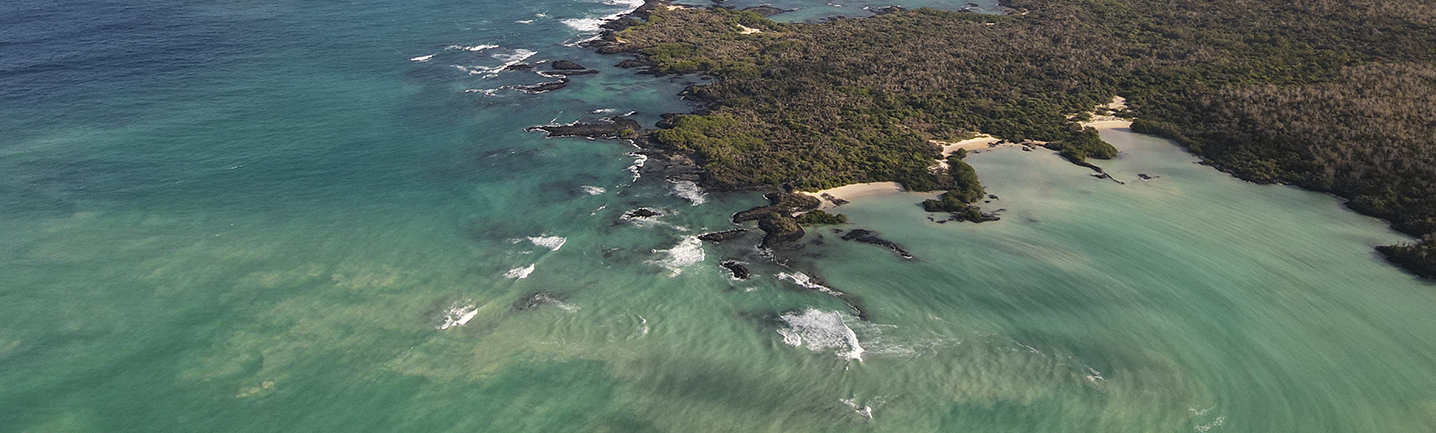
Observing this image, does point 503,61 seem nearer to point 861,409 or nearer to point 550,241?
point 550,241

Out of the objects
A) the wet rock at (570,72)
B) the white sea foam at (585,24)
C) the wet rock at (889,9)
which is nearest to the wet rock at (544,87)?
the wet rock at (570,72)

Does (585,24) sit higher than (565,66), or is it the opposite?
(585,24)

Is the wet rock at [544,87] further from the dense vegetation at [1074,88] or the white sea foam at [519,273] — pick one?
the white sea foam at [519,273]

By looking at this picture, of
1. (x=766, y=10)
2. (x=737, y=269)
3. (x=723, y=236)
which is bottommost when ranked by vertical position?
(x=737, y=269)

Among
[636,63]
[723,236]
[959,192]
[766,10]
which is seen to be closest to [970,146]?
[959,192]

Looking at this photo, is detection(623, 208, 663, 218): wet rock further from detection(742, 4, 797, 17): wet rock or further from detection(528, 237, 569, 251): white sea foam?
detection(742, 4, 797, 17): wet rock

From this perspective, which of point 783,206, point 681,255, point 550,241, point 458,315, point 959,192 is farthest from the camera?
point 959,192
